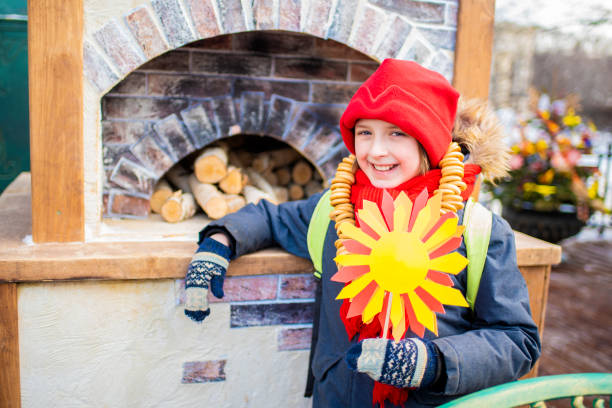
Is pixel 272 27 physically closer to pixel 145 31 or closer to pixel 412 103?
pixel 145 31

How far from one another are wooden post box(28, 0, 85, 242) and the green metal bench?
1.39 m

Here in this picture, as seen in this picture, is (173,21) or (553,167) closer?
(173,21)

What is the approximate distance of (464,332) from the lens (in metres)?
1.33

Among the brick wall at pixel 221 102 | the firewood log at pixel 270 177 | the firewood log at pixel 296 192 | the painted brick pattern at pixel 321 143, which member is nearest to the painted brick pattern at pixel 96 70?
the brick wall at pixel 221 102

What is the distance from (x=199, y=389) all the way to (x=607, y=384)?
1.30 m

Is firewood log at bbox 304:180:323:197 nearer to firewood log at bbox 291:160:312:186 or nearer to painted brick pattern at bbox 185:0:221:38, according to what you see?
firewood log at bbox 291:160:312:186

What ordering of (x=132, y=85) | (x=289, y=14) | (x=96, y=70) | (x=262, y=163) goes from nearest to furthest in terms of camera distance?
1. (x=96, y=70)
2. (x=289, y=14)
3. (x=132, y=85)
4. (x=262, y=163)

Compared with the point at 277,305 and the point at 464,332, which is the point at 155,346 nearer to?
the point at 277,305

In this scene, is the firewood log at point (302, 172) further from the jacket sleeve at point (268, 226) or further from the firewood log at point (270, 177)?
the jacket sleeve at point (268, 226)

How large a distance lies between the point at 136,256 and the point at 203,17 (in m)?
0.85

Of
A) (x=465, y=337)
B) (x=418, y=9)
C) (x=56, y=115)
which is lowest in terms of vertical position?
(x=465, y=337)

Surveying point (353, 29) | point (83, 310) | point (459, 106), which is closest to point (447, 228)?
point (459, 106)

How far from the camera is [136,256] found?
1619mm

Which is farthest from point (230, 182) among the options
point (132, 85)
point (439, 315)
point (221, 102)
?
point (439, 315)
